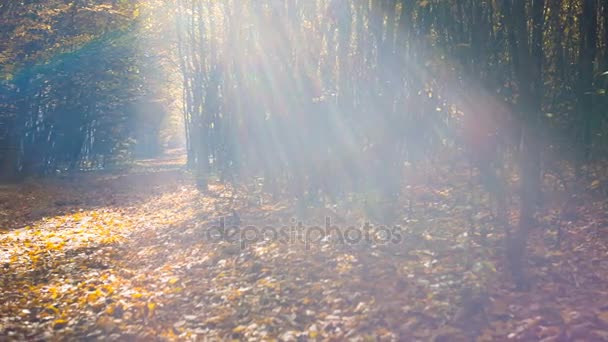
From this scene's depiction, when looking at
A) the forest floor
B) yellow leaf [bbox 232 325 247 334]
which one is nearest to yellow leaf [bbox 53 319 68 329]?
the forest floor

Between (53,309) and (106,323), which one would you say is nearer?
(106,323)

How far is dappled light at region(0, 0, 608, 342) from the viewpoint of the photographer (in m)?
4.95

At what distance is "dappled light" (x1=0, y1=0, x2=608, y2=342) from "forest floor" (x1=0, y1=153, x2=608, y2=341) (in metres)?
0.03

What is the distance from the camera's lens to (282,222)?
888cm

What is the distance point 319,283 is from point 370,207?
3043mm

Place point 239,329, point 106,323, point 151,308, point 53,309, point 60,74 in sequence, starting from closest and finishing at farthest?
point 239,329
point 106,323
point 151,308
point 53,309
point 60,74

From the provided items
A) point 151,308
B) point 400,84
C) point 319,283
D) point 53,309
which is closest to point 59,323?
point 53,309

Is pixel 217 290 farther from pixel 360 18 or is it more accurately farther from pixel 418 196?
pixel 360 18

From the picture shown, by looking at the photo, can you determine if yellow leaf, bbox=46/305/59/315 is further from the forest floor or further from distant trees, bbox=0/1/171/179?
distant trees, bbox=0/1/171/179

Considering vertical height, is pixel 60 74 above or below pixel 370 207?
above

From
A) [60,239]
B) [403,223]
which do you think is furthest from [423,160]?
[60,239]

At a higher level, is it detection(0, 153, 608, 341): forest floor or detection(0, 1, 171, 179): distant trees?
detection(0, 1, 171, 179): distant trees

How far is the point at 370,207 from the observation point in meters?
8.48

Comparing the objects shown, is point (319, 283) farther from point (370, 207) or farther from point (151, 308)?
point (370, 207)
